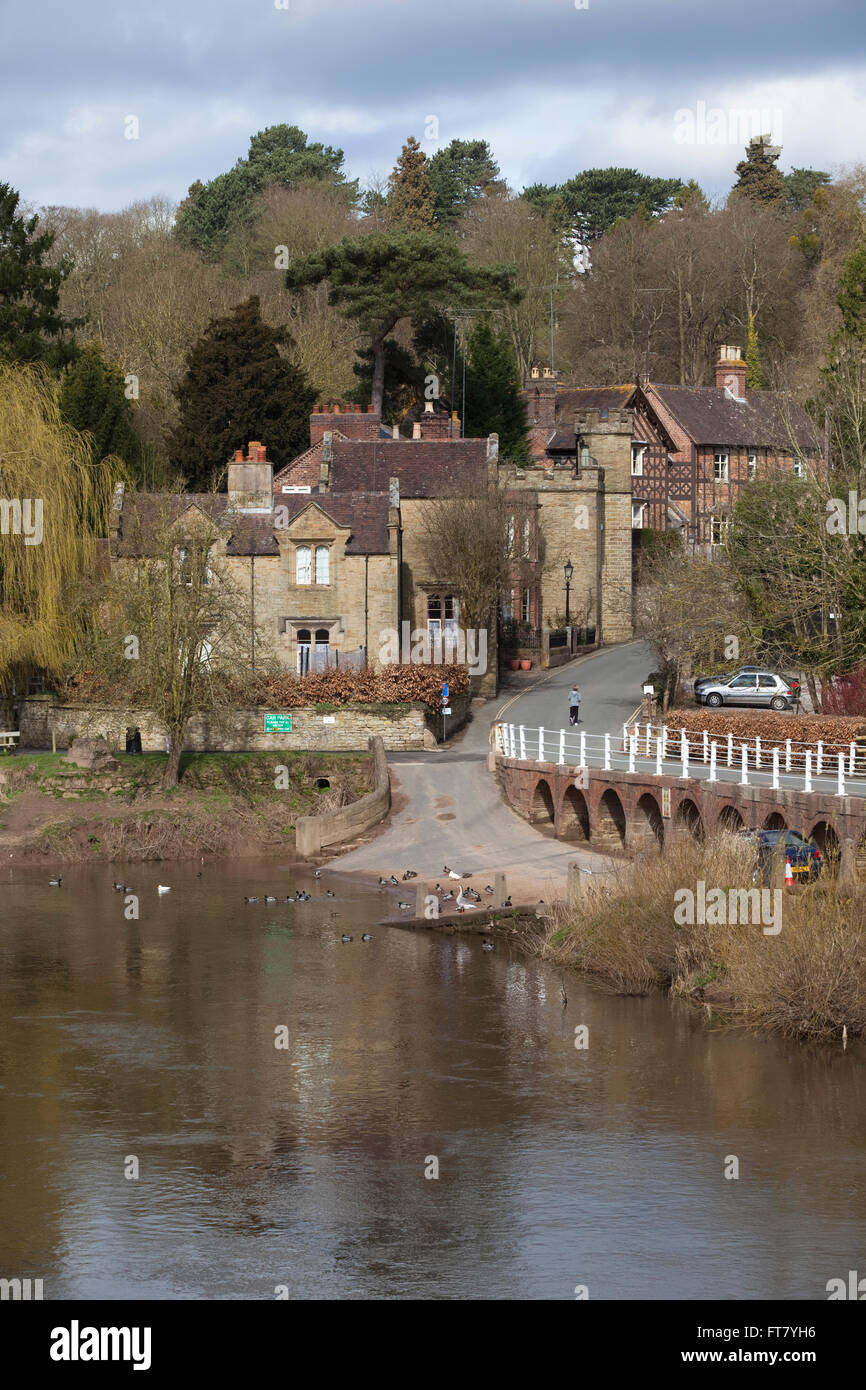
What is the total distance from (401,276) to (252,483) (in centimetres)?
1530

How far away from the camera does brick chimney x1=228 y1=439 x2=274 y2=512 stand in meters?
61.6

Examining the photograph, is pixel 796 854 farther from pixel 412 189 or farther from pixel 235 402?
pixel 412 189

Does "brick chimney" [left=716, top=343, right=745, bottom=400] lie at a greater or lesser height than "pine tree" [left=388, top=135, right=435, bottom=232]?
lesser

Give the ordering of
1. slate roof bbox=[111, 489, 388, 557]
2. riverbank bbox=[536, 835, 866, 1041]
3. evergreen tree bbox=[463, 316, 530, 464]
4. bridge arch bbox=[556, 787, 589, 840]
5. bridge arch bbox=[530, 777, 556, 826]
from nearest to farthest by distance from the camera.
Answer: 1. riverbank bbox=[536, 835, 866, 1041]
2. bridge arch bbox=[556, 787, 589, 840]
3. bridge arch bbox=[530, 777, 556, 826]
4. slate roof bbox=[111, 489, 388, 557]
5. evergreen tree bbox=[463, 316, 530, 464]

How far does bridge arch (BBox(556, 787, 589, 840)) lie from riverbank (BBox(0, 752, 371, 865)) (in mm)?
6294

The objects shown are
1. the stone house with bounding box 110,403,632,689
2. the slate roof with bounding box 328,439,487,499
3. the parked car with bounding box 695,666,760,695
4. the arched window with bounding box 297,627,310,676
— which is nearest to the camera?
the parked car with bounding box 695,666,760,695

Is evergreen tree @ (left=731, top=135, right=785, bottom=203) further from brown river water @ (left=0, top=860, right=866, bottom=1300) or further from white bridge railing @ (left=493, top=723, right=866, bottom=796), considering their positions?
brown river water @ (left=0, top=860, right=866, bottom=1300)

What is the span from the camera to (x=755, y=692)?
173 feet

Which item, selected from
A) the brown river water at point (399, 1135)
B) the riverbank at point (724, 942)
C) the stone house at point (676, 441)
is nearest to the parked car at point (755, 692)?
the riverbank at point (724, 942)

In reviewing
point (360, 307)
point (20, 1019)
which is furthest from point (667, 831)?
point (360, 307)

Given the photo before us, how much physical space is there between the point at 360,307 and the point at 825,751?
37.6 m

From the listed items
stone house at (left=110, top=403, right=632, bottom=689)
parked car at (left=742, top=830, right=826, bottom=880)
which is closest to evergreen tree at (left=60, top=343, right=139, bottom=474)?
stone house at (left=110, top=403, right=632, bottom=689)

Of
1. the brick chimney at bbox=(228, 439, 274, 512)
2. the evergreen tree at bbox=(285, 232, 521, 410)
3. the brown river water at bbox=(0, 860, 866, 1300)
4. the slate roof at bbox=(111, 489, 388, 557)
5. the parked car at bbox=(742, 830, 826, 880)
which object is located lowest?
the brown river water at bbox=(0, 860, 866, 1300)

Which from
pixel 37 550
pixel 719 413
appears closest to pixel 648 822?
pixel 37 550
